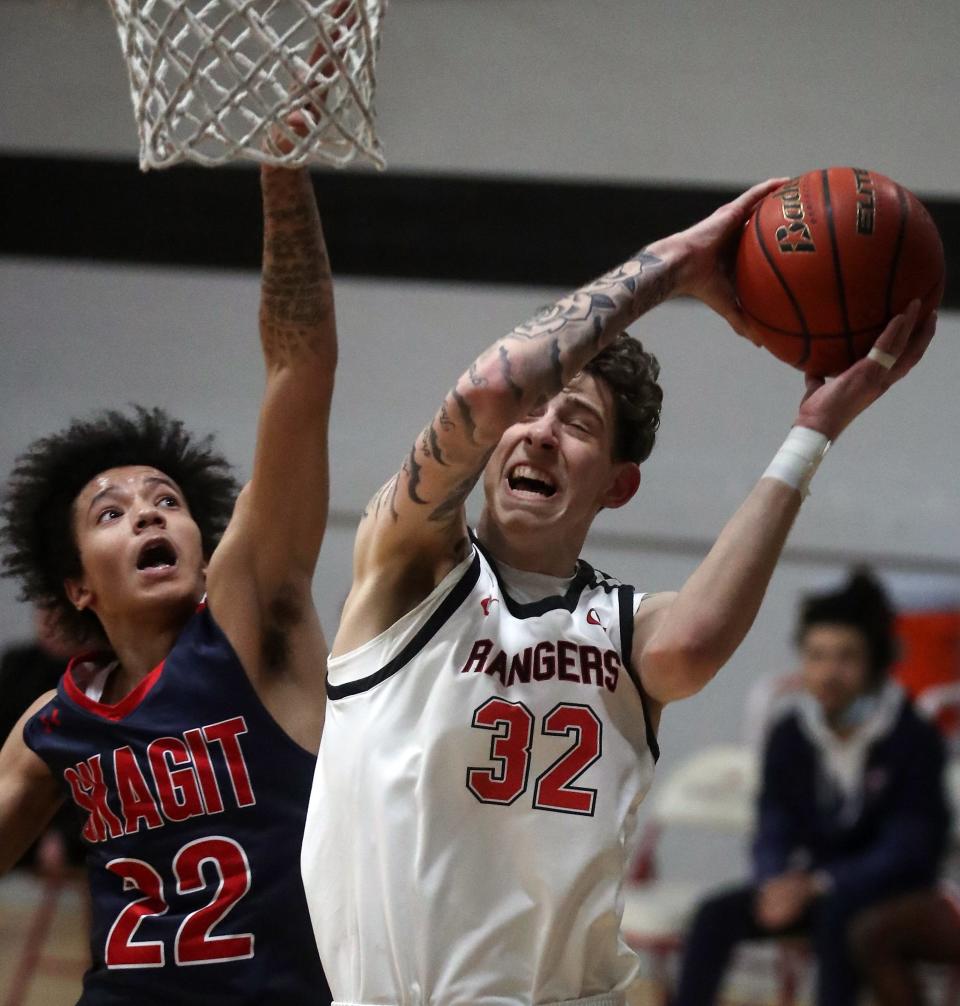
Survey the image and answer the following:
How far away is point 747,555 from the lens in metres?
1.84

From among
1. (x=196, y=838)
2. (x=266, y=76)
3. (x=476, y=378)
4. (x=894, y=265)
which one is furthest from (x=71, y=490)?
(x=894, y=265)

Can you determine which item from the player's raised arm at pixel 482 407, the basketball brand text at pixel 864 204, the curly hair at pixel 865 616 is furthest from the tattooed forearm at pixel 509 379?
the curly hair at pixel 865 616

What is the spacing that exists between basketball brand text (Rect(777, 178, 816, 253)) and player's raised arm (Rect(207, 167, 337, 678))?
0.74 metres

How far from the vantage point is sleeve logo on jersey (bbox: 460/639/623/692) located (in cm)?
197

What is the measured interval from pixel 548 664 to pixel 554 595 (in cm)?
13

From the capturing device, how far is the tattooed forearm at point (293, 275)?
2.39m

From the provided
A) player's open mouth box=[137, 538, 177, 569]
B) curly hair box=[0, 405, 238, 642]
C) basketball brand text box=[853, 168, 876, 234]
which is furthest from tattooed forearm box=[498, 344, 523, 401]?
curly hair box=[0, 405, 238, 642]

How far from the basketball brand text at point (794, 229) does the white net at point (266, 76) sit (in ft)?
2.03

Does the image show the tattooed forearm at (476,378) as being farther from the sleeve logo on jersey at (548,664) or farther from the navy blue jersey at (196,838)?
the navy blue jersey at (196,838)

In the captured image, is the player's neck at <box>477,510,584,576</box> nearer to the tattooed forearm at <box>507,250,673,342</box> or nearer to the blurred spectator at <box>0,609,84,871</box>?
the tattooed forearm at <box>507,250,673,342</box>

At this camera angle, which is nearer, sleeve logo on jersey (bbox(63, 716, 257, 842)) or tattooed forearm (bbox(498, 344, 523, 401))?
tattooed forearm (bbox(498, 344, 523, 401))

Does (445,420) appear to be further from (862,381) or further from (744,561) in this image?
(862,381)

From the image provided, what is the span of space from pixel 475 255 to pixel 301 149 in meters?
3.82

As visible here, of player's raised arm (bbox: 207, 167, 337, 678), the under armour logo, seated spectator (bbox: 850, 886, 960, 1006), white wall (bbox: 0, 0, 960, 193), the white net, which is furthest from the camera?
white wall (bbox: 0, 0, 960, 193)
